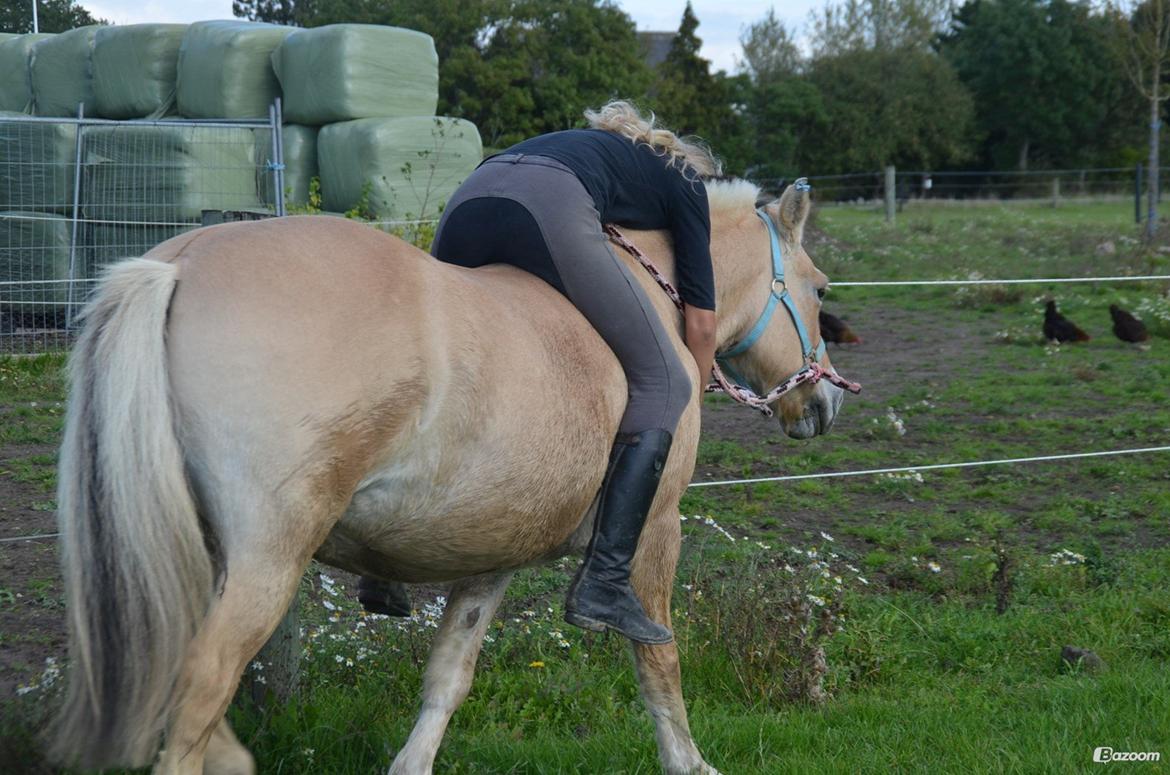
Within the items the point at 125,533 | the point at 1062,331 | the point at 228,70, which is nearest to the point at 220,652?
the point at 125,533

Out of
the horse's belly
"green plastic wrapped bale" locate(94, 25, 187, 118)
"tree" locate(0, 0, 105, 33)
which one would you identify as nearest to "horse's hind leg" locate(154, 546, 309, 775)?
the horse's belly

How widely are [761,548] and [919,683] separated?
1507mm

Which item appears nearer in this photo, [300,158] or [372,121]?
[372,121]

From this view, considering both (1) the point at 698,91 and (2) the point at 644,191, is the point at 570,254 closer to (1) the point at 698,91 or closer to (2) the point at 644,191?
(2) the point at 644,191

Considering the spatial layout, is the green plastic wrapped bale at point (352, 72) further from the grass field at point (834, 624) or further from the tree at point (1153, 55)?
the tree at point (1153, 55)

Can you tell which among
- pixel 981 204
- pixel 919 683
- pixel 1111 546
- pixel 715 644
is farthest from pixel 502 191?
pixel 981 204

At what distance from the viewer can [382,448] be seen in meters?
2.61

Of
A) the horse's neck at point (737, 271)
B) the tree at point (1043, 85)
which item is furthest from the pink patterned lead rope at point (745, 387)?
the tree at point (1043, 85)

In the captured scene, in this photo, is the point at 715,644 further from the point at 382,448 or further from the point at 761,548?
the point at 382,448

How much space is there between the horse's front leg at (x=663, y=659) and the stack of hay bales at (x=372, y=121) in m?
9.60

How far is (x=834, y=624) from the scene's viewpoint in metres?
4.83

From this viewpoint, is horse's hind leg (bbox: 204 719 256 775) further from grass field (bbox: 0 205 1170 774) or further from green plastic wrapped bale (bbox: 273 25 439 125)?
green plastic wrapped bale (bbox: 273 25 439 125)

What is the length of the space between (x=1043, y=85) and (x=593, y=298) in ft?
189

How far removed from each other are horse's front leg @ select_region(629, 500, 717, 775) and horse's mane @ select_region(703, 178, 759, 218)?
4.34 feet
